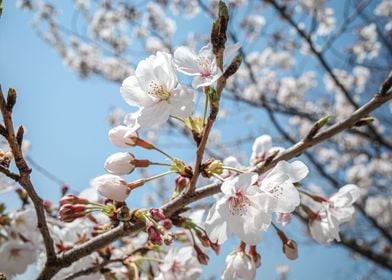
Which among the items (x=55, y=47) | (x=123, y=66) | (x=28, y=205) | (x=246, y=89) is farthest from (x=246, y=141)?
(x=55, y=47)

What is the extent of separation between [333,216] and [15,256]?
55.3 inches

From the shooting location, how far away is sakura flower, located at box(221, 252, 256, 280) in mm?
1267

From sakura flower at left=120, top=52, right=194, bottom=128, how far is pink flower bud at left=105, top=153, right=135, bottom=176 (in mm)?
153

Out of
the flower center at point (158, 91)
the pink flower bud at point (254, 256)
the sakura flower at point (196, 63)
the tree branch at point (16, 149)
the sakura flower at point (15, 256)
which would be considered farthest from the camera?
the sakura flower at point (15, 256)

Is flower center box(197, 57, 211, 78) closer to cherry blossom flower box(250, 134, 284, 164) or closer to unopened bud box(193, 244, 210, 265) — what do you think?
cherry blossom flower box(250, 134, 284, 164)

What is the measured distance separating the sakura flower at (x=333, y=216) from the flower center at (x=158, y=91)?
758mm

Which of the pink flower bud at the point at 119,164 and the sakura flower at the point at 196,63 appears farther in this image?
the pink flower bud at the point at 119,164

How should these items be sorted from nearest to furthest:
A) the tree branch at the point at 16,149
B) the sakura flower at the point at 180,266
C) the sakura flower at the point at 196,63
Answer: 1. the tree branch at the point at 16,149
2. the sakura flower at the point at 196,63
3. the sakura flower at the point at 180,266

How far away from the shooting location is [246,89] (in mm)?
9406

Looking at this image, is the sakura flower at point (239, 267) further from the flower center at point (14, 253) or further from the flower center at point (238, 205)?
the flower center at point (14, 253)

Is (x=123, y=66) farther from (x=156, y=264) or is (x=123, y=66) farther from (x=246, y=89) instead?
(x=156, y=264)

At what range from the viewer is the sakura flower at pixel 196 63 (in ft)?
3.62

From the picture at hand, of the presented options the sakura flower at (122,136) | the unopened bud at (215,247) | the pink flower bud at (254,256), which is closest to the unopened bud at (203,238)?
the unopened bud at (215,247)

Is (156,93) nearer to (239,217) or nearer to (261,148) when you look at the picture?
(239,217)
